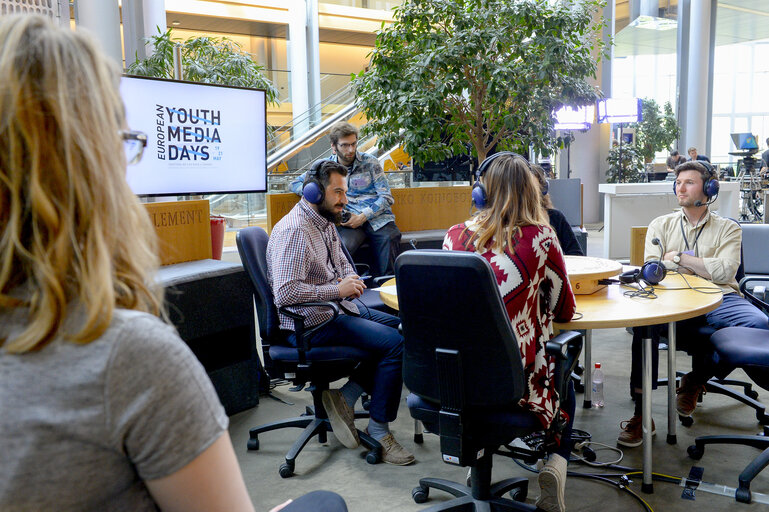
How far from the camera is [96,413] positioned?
25.6 inches

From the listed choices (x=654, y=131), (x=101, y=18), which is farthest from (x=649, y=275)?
(x=654, y=131)

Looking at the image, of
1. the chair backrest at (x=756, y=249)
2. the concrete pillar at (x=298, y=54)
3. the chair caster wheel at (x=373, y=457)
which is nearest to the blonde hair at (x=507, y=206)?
the chair caster wheel at (x=373, y=457)

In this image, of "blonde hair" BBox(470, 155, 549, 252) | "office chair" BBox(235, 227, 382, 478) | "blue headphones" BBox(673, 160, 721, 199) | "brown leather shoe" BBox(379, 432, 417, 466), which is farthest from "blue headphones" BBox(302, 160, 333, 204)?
"blue headphones" BBox(673, 160, 721, 199)

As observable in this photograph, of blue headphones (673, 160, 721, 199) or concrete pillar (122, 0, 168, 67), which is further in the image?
concrete pillar (122, 0, 168, 67)

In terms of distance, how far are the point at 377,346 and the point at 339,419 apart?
A: 0.44 metres

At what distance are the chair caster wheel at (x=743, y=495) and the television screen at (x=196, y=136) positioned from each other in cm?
297

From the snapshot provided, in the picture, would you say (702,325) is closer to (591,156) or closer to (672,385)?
(672,385)

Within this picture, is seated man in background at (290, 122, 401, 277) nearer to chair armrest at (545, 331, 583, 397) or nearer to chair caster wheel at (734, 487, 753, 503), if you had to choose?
chair armrest at (545, 331, 583, 397)

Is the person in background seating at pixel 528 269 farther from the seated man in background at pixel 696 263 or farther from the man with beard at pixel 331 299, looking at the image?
the seated man in background at pixel 696 263

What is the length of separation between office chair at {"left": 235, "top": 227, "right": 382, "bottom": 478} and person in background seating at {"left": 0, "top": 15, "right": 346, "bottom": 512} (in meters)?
2.24

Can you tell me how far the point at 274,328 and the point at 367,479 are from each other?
78 cm

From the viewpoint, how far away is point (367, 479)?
2.92m

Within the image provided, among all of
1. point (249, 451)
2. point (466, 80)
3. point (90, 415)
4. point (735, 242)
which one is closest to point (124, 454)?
point (90, 415)

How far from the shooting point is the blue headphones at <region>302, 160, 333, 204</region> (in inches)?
125
